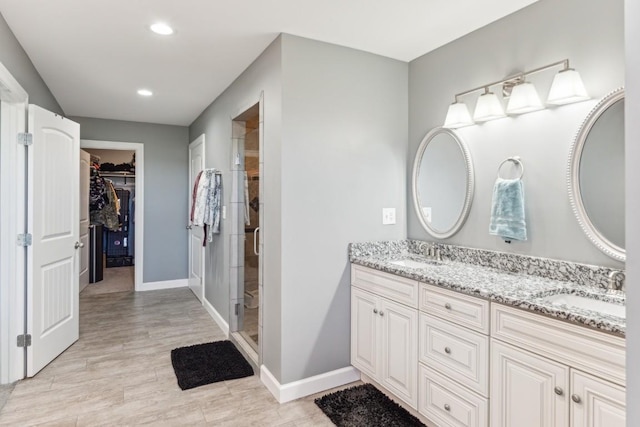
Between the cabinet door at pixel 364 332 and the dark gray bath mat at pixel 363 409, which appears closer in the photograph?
the dark gray bath mat at pixel 363 409

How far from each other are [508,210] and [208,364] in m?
2.49

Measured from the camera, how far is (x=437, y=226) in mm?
2756

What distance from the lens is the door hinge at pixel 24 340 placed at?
9.05ft

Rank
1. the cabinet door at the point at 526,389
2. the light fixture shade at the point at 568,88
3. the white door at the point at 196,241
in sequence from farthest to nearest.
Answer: the white door at the point at 196,241 → the light fixture shade at the point at 568,88 → the cabinet door at the point at 526,389

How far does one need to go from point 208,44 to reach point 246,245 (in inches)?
70.3

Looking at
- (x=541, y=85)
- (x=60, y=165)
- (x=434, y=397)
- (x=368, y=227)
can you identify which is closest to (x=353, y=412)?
(x=434, y=397)

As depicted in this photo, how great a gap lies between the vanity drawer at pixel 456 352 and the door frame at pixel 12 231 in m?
2.83

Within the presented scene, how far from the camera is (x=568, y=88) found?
1900 mm

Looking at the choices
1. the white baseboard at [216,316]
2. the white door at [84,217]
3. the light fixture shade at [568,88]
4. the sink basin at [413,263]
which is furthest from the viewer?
the white door at [84,217]

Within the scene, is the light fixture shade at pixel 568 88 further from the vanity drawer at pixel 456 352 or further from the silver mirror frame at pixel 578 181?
the vanity drawer at pixel 456 352

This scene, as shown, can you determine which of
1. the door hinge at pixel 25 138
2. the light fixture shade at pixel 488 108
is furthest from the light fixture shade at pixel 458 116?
the door hinge at pixel 25 138

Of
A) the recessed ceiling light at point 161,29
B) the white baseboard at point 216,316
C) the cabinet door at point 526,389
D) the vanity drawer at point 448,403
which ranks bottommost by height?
the white baseboard at point 216,316

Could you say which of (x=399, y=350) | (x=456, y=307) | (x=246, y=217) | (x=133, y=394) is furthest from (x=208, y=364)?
(x=456, y=307)

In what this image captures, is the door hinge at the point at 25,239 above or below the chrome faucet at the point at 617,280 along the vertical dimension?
above
